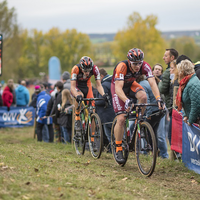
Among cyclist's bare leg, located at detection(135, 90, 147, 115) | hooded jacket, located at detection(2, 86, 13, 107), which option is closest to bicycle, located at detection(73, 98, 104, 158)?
cyclist's bare leg, located at detection(135, 90, 147, 115)

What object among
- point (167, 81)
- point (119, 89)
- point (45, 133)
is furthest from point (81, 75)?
point (45, 133)

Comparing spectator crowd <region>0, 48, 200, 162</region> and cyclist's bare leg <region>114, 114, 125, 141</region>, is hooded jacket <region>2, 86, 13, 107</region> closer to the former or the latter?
spectator crowd <region>0, 48, 200, 162</region>

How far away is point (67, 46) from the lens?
89.5 meters

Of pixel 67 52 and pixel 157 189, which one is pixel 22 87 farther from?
pixel 67 52

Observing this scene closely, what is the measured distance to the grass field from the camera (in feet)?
17.0

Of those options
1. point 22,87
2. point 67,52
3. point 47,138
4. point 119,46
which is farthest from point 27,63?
point 47,138

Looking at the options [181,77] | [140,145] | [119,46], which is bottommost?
[140,145]

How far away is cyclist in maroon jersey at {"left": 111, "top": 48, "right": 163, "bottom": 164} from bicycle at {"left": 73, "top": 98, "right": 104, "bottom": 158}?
2.51ft

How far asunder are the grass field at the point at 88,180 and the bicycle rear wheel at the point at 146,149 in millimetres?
183

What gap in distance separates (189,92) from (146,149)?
1.32 meters

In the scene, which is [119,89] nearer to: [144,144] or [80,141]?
[144,144]

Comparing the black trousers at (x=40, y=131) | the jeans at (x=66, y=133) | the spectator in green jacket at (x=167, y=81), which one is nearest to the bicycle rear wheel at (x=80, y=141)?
the spectator in green jacket at (x=167, y=81)

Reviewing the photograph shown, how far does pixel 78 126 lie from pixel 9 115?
38.6ft

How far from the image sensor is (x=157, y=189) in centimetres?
598
